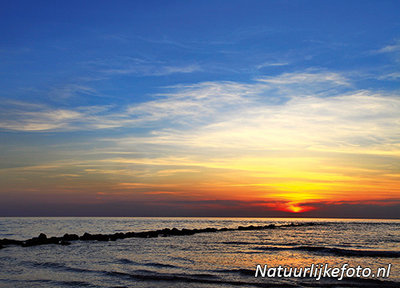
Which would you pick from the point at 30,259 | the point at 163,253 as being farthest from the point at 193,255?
the point at 30,259

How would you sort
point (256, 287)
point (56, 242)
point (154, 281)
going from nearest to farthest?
point (256, 287)
point (154, 281)
point (56, 242)

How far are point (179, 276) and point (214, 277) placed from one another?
72.7 inches

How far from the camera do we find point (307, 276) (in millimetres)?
18156

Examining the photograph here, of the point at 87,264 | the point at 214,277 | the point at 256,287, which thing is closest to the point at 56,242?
the point at 87,264

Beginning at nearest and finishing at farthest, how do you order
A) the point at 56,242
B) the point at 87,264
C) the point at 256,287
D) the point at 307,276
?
1. the point at 256,287
2. the point at 307,276
3. the point at 87,264
4. the point at 56,242

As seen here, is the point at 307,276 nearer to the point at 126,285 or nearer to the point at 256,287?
the point at 256,287

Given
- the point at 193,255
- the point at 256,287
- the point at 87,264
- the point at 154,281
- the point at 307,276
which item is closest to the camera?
the point at 256,287

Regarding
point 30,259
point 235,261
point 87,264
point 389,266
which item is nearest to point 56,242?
point 30,259

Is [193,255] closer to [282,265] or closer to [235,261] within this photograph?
[235,261]

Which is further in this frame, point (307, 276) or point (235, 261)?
point (235, 261)

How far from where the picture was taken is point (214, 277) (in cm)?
1764

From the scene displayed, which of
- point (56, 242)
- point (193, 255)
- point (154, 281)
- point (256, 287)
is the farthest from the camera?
point (56, 242)

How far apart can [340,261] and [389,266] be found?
3.32 meters

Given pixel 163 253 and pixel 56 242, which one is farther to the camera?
pixel 56 242
